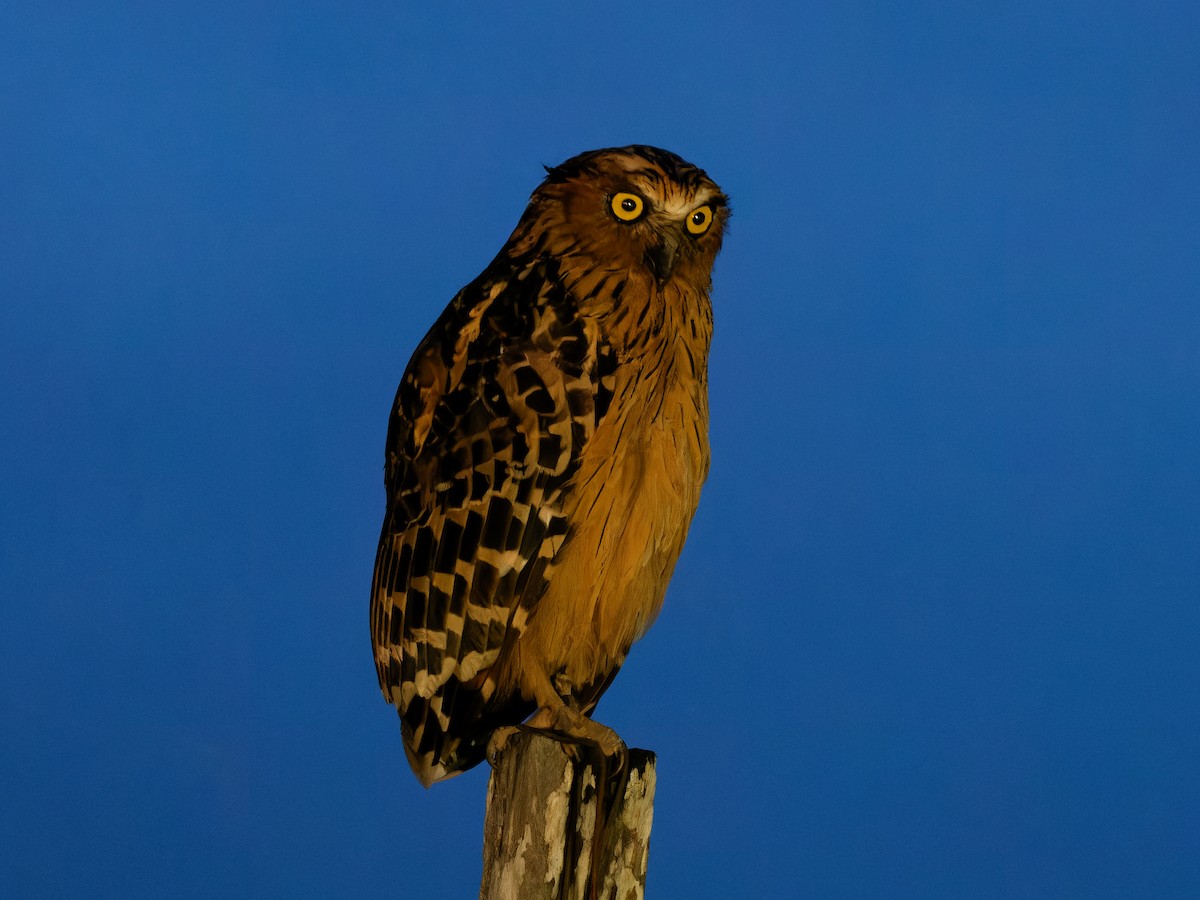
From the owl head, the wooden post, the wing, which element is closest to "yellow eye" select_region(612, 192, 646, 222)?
the owl head

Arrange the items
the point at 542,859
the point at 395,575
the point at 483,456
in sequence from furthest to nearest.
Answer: the point at 395,575 → the point at 483,456 → the point at 542,859

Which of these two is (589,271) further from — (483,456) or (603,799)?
(603,799)

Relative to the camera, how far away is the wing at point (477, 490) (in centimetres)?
187

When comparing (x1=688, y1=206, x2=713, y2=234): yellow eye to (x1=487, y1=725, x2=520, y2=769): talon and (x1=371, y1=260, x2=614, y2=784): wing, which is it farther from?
(x1=487, y1=725, x2=520, y2=769): talon

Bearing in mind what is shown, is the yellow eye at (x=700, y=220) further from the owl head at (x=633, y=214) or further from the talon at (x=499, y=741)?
the talon at (x=499, y=741)

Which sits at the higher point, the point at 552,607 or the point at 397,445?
the point at 397,445

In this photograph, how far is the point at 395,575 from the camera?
2.03 meters

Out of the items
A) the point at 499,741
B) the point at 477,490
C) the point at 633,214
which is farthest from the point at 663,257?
the point at 499,741

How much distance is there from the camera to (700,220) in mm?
1971

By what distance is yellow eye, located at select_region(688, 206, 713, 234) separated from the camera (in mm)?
1955

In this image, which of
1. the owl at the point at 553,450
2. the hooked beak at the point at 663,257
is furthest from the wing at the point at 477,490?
the hooked beak at the point at 663,257

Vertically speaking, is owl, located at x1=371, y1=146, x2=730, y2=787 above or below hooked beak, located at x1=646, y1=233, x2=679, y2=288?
below

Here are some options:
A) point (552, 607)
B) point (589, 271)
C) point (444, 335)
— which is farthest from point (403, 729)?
point (589, 271)

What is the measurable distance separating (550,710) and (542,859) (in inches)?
10.2
